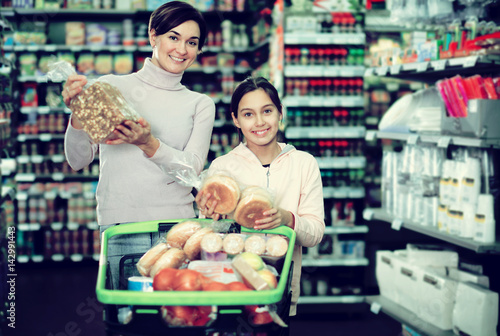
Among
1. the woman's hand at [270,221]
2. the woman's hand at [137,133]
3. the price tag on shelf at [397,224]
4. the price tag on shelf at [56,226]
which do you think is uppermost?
the woman's hand at [137,133]

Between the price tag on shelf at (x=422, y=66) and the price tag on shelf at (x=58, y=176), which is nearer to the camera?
the price tag on shelf at (x=422, y=66)

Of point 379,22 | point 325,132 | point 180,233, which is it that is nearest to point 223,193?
point 180,233

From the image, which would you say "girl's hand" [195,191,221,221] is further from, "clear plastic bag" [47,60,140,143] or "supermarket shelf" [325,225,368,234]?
"supermarket shelf" [325,225,368,234]

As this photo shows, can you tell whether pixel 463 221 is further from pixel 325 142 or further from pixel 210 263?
pixel 210 263

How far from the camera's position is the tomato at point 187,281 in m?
0.98

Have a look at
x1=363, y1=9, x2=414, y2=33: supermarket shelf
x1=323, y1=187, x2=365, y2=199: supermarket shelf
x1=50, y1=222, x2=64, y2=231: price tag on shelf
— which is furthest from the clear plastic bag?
x1=50, y1=222, x2=64, y2=231: price tag on shelf

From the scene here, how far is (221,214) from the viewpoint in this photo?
1.38m

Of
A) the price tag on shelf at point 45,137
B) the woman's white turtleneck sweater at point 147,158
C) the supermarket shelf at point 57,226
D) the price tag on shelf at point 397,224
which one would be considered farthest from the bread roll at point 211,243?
the price tag on shelf at point 45,137

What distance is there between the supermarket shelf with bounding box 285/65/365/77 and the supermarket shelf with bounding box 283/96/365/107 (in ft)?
0.63

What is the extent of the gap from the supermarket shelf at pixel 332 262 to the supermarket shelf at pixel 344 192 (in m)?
0.54

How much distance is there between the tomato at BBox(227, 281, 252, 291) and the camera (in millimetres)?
996

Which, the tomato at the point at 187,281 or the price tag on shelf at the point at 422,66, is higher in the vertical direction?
the price tag on shelf at the point at 422,66

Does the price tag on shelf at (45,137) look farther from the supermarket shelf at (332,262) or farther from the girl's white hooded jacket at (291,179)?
the girl's white hooded jacket at (291,179)

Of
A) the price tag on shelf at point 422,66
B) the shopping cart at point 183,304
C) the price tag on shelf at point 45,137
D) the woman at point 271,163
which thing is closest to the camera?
the shopping cart at point 183,304
